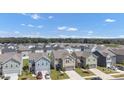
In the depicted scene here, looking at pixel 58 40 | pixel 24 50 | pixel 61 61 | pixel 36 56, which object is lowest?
pixel 61 61

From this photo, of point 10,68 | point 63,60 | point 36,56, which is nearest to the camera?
point 10,68

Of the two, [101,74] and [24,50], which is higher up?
[24,50]

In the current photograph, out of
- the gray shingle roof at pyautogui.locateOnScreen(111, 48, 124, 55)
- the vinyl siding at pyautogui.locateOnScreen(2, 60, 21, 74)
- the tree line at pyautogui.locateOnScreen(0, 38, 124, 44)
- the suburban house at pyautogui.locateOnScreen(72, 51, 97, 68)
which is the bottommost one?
the vinyl siding at pyautogui.locateOnScreen(2, 60, 21, 74)

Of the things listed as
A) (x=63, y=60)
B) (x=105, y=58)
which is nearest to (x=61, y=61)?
(x=63, y=60)

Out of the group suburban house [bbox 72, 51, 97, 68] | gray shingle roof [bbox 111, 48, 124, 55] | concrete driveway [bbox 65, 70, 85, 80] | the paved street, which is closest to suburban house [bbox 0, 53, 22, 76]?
concrete driveway [bbox 65, 70, 85, 80]

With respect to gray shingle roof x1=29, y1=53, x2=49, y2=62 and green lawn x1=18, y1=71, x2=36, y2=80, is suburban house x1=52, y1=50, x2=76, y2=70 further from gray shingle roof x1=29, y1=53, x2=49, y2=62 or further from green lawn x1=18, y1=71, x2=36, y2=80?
green lawn x1=18, y1=71, x2=36, y2=80

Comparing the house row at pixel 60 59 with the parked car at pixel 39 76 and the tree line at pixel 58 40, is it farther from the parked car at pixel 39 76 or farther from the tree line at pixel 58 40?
the tree line at pixel 58 40

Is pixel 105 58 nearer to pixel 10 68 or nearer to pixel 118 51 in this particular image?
pixel 118 51
